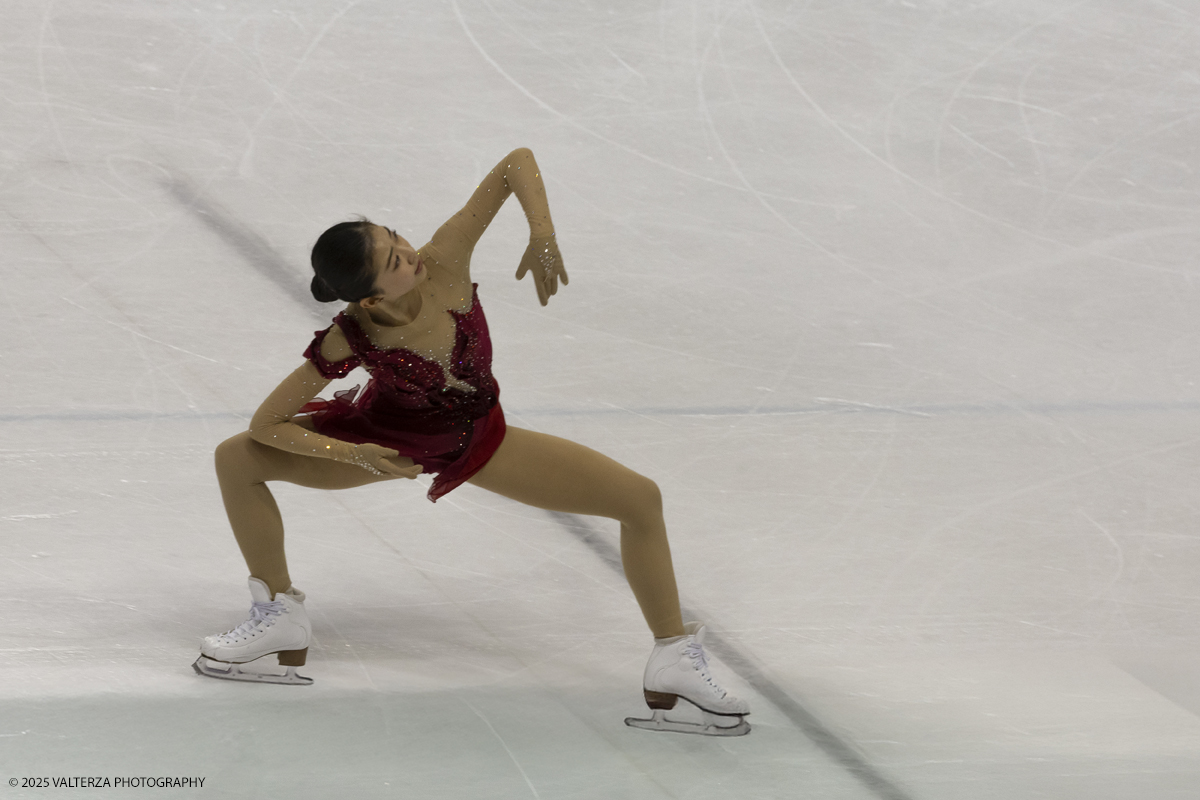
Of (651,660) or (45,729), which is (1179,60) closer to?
(651,660)

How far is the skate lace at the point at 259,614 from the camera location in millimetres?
2850

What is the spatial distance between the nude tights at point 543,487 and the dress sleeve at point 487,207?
0.38 meters

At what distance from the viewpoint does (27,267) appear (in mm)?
4695

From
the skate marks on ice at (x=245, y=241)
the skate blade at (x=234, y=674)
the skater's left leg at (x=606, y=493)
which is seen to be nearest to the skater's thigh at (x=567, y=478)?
the skater's left leg at (x=606, y=493)

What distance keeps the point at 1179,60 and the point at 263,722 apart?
17.7 feet

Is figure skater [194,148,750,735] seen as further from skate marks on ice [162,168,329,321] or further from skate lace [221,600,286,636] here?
skate marks on ice [162,168,329,321]

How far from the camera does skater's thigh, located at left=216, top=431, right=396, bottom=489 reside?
2748 millimetres

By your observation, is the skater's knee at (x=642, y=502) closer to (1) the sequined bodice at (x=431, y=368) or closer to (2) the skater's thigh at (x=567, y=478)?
(2) the skater's thigh at (x=567, y=478)

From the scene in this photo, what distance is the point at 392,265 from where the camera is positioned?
257 cm

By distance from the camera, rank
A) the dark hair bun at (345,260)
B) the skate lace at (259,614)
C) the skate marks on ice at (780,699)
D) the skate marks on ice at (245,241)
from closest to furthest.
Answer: the dark hair bun at (345,260)
the skate marks on ice at (780,699)
the skate lace at (259,614)
the skate marks on ice at (245,241)

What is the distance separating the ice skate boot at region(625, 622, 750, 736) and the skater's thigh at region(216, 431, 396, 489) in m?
0.67

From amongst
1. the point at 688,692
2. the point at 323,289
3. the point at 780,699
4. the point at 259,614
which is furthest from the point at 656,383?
the point at 323,289

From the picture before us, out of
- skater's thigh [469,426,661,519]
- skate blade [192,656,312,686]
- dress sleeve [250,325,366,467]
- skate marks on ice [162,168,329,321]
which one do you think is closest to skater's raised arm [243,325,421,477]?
dress sleeve [250,325,366,467]

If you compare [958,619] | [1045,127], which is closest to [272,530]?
[958,619]
